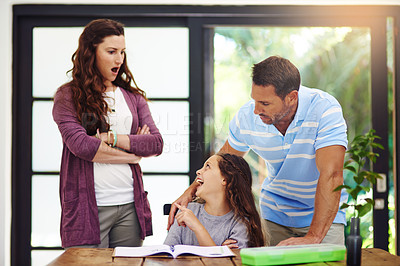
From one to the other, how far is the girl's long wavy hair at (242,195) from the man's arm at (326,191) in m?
0.32

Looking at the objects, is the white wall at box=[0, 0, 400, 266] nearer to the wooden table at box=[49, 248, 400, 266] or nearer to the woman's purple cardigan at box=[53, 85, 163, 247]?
the woman's purple cardigan at box=[53, 85, 163, 247]

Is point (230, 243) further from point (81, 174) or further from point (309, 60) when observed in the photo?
point (309, 60)

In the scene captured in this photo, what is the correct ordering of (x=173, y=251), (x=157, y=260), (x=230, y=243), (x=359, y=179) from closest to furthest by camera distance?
1. (x=359, y=179)
2. (x=157, y=260)
3. (x=173, y=251)
4. (x=230, y=243)

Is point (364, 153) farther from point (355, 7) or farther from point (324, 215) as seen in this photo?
point (355, 7)

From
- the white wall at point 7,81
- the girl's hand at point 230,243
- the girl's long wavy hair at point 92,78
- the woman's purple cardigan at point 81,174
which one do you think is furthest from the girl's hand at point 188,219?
the white wall at point 7,81

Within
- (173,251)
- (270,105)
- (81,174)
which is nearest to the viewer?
(173,251)

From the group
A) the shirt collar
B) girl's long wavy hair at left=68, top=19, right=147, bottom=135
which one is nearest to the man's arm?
the shirt collar

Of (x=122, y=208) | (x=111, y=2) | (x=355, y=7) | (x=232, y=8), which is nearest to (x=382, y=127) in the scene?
(x=355, y=7)

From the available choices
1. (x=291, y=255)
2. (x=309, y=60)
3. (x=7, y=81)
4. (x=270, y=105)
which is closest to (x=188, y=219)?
(x=291, y=255)

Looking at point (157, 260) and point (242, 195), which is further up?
point (242, 195)

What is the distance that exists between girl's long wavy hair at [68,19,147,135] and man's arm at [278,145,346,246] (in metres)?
1.37

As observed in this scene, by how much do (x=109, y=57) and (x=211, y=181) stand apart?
1138 mm

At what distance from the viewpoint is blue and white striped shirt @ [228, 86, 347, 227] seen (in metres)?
2.97

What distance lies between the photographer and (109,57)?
10.5 ft
